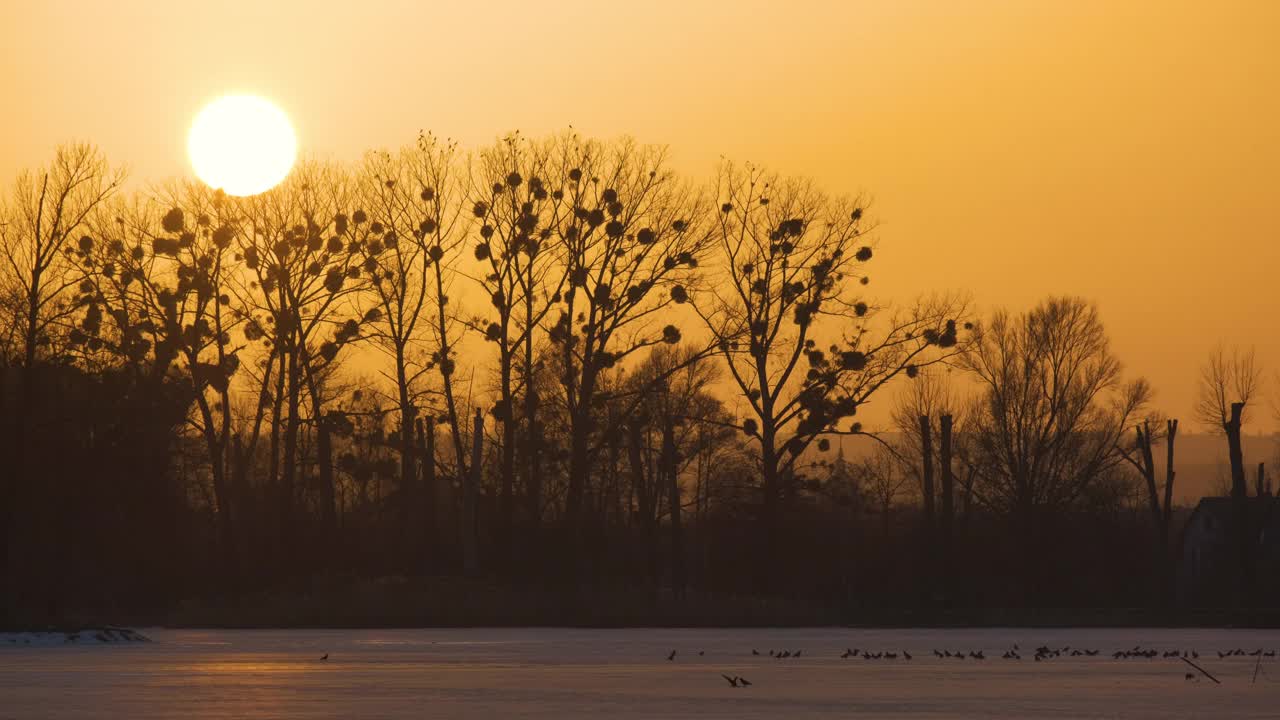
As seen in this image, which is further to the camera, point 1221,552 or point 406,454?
point 1221,552

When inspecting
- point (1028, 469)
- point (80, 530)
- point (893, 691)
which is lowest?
point (893, 691)

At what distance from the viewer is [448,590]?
53781 mm

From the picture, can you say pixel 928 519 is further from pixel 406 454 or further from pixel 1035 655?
pixel 1035 655

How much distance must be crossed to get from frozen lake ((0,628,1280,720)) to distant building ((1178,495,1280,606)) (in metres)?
45.8

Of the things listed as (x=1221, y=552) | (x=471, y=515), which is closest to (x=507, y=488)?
(x=471, y=515)

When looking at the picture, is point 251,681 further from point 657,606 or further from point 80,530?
point 657,606

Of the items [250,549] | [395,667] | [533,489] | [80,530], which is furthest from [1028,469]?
[395,667]

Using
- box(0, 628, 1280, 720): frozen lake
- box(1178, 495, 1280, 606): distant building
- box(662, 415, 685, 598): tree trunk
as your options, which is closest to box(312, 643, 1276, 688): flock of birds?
box(0, 628, 1280, 720): frozen lake

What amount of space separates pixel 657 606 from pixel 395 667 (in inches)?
1094

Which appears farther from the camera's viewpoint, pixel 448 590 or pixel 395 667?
pixel 448 590

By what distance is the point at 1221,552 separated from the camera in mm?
108750

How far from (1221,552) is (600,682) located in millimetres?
94898

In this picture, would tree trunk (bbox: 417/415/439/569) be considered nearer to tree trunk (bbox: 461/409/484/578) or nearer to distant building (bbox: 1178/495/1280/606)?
tree trunk (bbox: 461/409/484/578)

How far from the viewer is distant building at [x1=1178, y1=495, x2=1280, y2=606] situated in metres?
83.6
